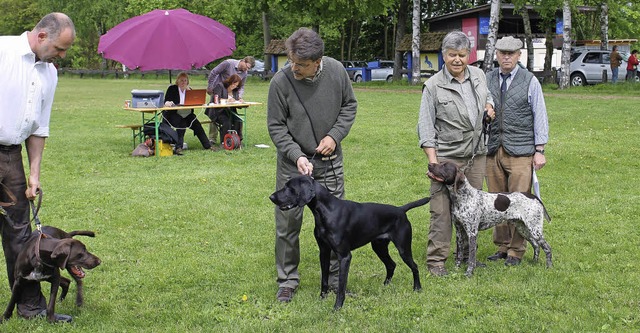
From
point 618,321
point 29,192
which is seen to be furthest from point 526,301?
point 29,192

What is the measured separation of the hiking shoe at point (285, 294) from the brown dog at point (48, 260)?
4.51 ft

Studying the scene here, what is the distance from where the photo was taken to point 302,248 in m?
6.86

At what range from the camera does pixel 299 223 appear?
17.7ft

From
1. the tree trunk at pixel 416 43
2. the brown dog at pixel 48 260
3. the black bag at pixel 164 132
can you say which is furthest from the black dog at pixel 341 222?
the tree trunk at pixel 416 43

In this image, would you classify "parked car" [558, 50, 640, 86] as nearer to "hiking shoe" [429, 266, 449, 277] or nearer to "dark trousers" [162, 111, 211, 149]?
"dark trousers" [162, 111, 211, 149]

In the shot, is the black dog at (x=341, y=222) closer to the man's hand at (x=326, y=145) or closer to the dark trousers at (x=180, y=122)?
the man's hand at (x=326, y=145)

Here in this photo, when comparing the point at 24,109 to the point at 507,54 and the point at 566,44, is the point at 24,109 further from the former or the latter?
the point at 566,44

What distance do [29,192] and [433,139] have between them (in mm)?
3037

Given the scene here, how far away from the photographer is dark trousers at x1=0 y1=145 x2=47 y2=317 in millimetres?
4598

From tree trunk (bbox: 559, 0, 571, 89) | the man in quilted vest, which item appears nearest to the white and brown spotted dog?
the man in quilted vest

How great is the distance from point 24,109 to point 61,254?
94 centimetres

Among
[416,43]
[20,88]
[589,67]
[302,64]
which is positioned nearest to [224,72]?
[302,64]

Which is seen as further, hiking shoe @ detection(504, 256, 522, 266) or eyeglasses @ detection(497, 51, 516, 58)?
hiking shoe @ detection(504, 256, 522, 266)

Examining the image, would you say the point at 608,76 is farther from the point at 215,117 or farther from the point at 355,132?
the point at 215,117
